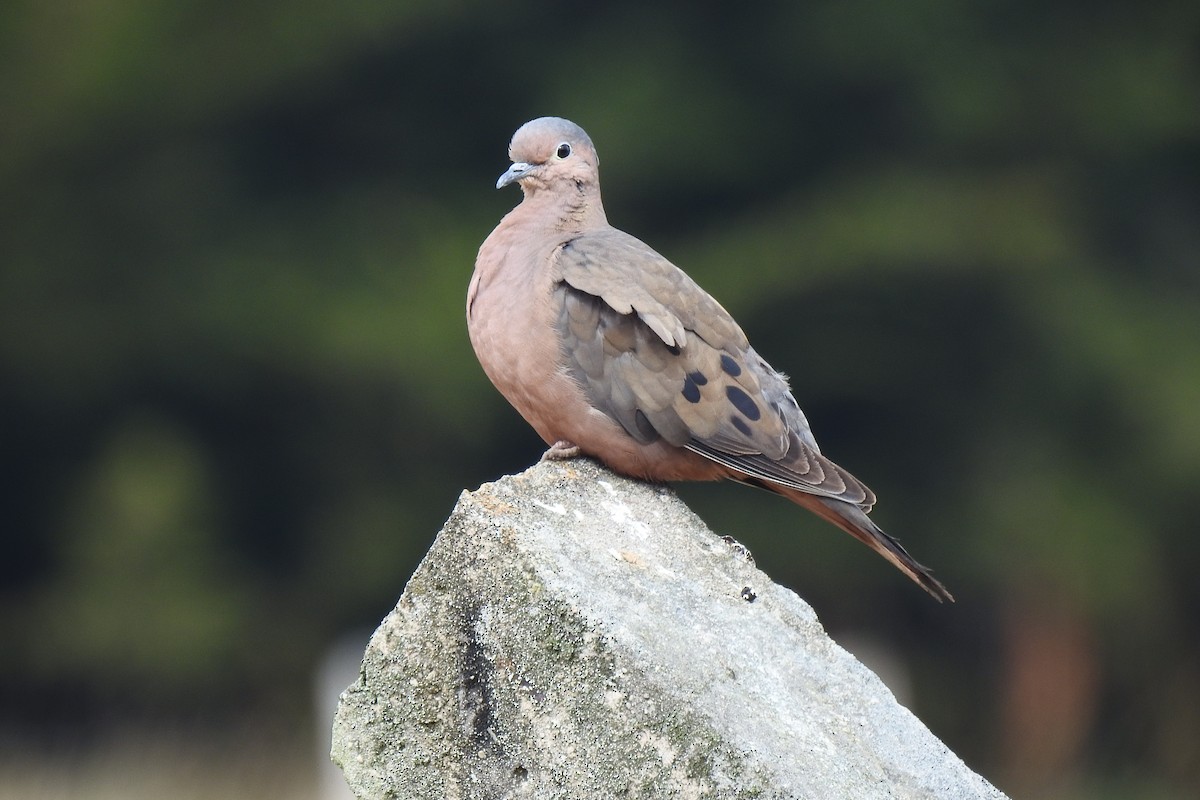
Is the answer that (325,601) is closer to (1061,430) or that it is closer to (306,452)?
(306,452)

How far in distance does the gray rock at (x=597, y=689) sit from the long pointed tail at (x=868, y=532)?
542 millimetres

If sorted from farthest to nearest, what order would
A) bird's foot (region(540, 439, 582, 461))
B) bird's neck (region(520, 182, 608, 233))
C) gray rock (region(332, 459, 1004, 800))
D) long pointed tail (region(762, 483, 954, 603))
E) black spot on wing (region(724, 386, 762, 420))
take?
bird's neck (region(520, 182, 608, 233)) → black spot on wing (region(724, 386, 762, 420)) → bird's foot (region(540, 439, 582, 461)) → long pointed tail (region(762, 483, 954, 603)) → gray rock (region(332, 459, 1004, 800))

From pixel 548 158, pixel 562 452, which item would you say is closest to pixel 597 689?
pixel 562 452

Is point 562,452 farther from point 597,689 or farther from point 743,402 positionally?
point 597,689

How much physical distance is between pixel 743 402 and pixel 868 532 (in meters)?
0.44

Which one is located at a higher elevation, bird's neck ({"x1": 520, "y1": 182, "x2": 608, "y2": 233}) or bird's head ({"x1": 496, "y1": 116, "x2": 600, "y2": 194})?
bird's head ({"x1": 496, "y1": 116, "x2": 600, "y2": 194})

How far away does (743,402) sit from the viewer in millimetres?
4066

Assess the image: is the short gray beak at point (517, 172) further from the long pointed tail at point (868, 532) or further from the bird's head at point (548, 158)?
the long pointed tail at point (868, 532)

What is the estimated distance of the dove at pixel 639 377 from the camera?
13.0 feet

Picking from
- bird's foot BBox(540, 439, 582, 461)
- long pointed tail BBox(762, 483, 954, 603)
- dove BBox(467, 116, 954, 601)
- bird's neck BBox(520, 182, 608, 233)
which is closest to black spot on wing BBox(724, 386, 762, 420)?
dove BBox(467, 116, 954, 601)

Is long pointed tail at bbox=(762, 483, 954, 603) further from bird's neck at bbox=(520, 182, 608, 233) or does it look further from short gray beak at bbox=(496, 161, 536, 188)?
short gray beak at bbox=(496, 161, 536, 188)

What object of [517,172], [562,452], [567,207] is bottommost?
[562,452]

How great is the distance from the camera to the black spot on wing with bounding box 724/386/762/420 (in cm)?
406

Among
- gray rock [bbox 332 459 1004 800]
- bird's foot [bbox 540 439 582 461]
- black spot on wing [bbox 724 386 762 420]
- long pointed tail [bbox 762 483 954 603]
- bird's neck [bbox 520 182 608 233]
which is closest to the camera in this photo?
gray rock [bbox 332 459 1004 800]
